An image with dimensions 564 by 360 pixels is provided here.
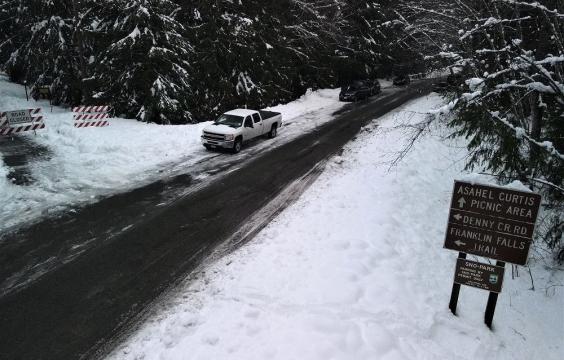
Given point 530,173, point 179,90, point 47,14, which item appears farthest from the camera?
point 47,14

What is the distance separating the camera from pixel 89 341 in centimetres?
585

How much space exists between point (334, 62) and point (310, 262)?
32.6 metres

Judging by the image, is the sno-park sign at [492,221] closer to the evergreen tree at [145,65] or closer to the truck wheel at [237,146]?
the truck wheel at [237,146]

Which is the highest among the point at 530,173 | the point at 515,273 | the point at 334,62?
the point at 334,62

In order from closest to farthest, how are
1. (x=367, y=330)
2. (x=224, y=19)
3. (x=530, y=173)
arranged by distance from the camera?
(x=367, y=330)
(x=530, y=173)
(x=224, y=19)

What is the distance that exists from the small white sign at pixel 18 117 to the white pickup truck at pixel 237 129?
8.19 meters

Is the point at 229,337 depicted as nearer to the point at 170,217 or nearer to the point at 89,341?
the point at 89,341

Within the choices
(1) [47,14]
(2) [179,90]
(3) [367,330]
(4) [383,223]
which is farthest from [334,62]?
(3) [367,330]

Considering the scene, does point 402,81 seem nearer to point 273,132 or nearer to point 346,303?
point 273,132

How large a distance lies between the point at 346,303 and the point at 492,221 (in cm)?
275

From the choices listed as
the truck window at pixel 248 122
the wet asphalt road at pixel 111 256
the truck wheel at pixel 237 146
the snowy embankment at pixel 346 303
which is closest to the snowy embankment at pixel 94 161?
the wet asphalt road at pixel 111 256

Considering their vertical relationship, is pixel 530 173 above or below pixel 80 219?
above

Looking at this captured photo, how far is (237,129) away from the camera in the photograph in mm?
17094

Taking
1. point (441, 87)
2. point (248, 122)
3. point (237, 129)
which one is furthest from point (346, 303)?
point (248, 122)
